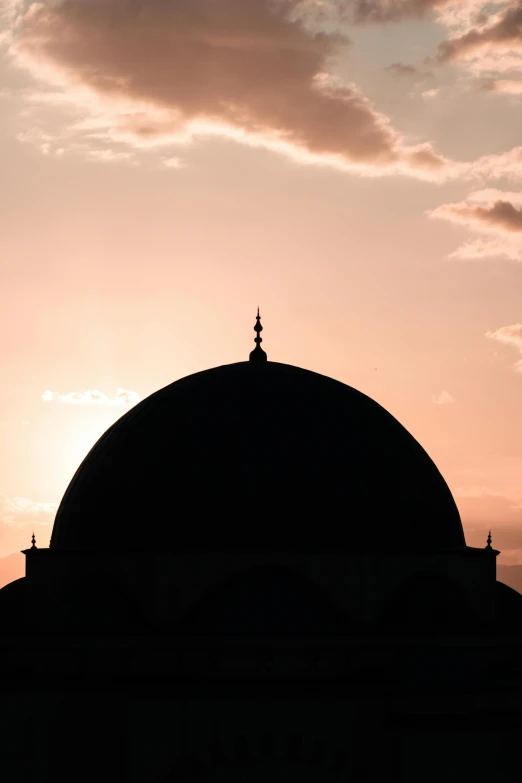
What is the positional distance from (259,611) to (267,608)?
188 millimetres

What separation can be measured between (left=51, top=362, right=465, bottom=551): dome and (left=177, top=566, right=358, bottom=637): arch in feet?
2.85

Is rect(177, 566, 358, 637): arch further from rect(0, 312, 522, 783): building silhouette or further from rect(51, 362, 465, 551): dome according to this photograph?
rect(51, 362, 465, 551): dome

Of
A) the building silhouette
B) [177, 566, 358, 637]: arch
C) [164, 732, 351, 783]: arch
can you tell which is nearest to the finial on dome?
the building silhouette

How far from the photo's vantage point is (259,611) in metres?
33.7

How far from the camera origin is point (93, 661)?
3381 cm

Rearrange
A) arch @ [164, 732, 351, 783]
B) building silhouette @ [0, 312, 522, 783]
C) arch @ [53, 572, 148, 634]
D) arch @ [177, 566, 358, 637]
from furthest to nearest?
arch @ [53, 572, 148, 634] < arch @ [177, 566, 358, 637] < building silhouette @ [0, 312, 522, 783] < arch @ [164, 732, 351, 783]

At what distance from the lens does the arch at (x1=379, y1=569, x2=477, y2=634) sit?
35062 millimetres

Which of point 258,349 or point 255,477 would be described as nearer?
point 255,477

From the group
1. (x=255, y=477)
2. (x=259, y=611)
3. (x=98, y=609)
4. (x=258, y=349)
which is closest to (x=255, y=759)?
(x=259, y=611)

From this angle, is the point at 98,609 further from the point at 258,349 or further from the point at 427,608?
the point at 258,349

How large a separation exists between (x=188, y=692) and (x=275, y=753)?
211cm

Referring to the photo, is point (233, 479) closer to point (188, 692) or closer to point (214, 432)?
point (214, 432)

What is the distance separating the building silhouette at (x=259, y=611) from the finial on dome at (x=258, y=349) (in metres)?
1.16

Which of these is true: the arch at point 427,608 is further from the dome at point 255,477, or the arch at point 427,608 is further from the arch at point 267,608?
the arch at point 267,608
